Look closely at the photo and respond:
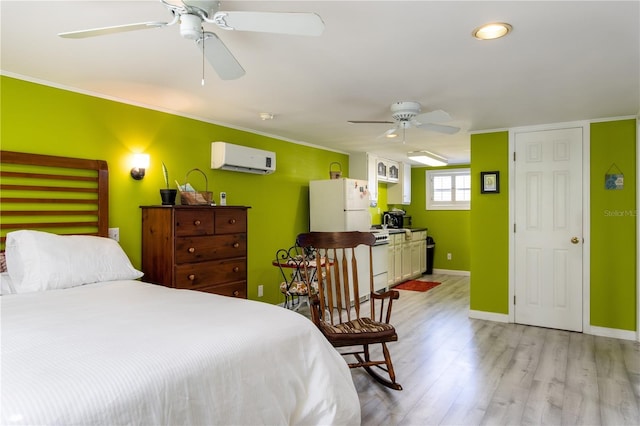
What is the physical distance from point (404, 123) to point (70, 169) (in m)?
2.69

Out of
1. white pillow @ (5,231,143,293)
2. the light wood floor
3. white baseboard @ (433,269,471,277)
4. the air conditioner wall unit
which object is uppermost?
the air conditioner wall unit

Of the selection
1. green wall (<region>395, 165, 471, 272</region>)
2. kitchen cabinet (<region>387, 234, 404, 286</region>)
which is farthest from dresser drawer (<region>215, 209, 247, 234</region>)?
green wall (<region>395, 165, 471, 272</region>)

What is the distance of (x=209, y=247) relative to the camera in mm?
3434

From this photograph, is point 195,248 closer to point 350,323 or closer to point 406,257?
point 350,323

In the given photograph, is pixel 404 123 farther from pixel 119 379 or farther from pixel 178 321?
pixel 119 379

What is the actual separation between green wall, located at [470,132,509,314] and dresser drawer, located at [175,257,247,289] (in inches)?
108

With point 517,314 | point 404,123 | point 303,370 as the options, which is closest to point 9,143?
point 303,370

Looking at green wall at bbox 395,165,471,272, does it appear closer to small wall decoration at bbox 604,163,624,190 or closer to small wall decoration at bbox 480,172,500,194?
small wall decoration at bbox 480,172,500,194

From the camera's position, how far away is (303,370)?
5.90 feet

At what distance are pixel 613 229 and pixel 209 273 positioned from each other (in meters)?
3.91

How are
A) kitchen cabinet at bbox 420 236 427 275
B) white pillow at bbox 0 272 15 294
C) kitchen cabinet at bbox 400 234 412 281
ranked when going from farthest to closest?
kitchen cabinet at bbox 420 236 427 275 < kitchen cabinet at bbox 400 234 412 281 < white pillow at bbox 0 272 15 294

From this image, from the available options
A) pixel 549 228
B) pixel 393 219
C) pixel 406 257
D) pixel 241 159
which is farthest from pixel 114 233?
pixel 393 219

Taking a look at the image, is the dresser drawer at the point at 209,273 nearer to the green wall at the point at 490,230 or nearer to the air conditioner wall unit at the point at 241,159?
the air conditioner wall unit at the point at 241,159

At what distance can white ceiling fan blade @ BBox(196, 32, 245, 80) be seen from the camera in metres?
1.78
